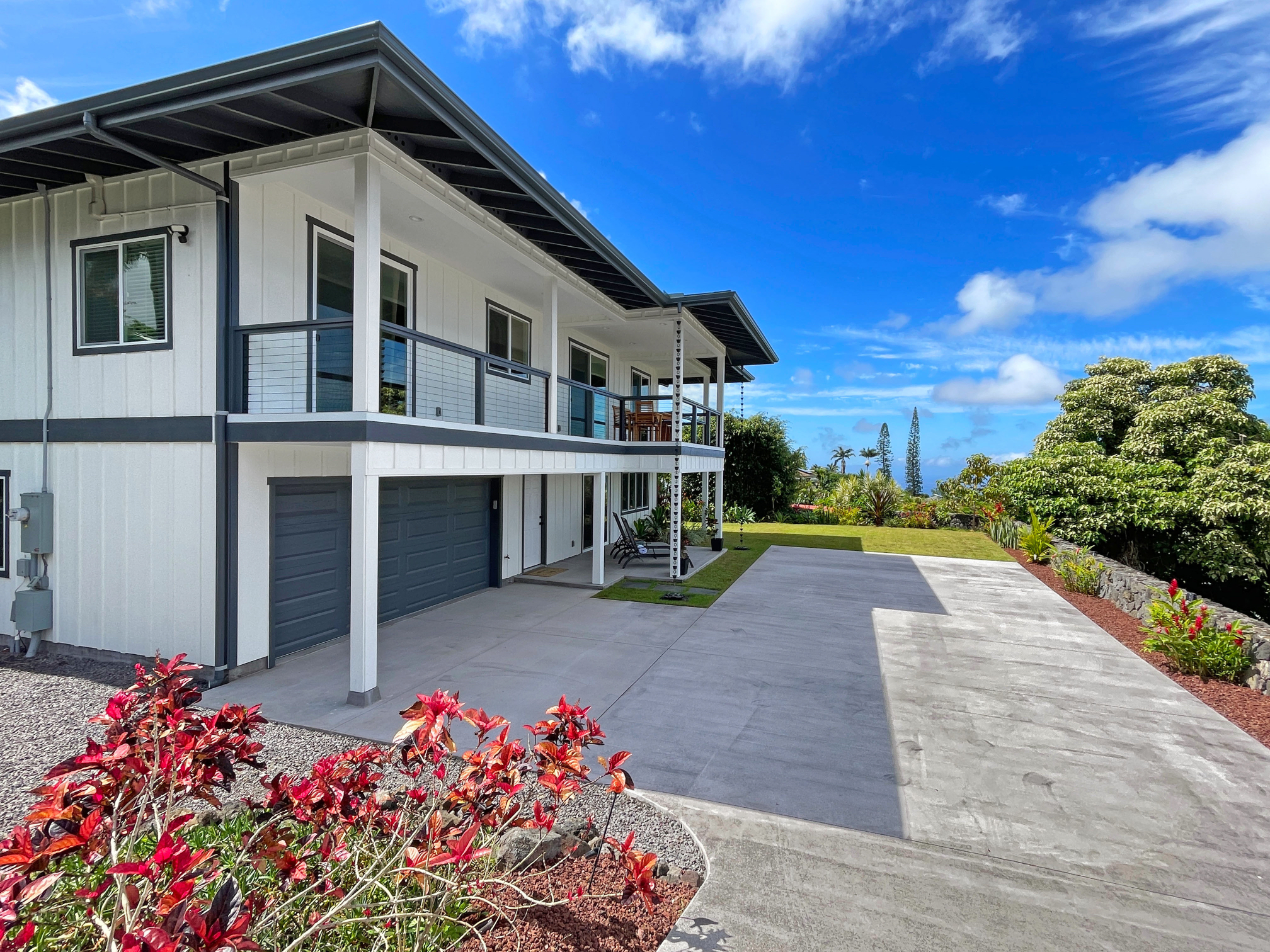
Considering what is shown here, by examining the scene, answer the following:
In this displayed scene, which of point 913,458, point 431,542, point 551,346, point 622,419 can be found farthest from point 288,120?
point 913,458

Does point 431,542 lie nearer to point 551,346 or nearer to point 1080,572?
point 551,346

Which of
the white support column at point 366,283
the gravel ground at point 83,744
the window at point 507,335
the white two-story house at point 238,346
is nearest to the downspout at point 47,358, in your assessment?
the white two-story house at point 238,346

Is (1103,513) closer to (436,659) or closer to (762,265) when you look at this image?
(436,659)

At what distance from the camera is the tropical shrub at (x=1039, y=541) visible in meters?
14.1

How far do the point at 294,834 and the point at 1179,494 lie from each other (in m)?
17.8

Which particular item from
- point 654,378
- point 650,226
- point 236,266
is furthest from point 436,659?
point 650,226

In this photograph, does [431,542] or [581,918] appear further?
[431,542]

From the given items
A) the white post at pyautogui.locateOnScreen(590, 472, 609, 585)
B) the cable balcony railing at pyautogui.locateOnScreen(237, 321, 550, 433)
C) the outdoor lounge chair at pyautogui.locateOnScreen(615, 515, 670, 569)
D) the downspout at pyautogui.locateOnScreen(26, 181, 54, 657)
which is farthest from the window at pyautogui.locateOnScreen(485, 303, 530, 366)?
the downspout at pyautogui.locateOnScreen(26, 181, 54, 657)

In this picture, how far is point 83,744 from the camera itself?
15.7 feet

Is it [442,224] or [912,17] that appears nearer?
[442,224]

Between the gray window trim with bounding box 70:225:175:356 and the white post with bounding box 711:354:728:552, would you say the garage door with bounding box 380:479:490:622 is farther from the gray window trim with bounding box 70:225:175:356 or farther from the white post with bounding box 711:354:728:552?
the white post with bounding box 711:354:728:552

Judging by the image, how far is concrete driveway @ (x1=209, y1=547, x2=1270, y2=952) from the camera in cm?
313

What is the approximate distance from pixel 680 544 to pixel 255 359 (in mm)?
7750

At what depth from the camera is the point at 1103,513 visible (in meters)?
14.3
